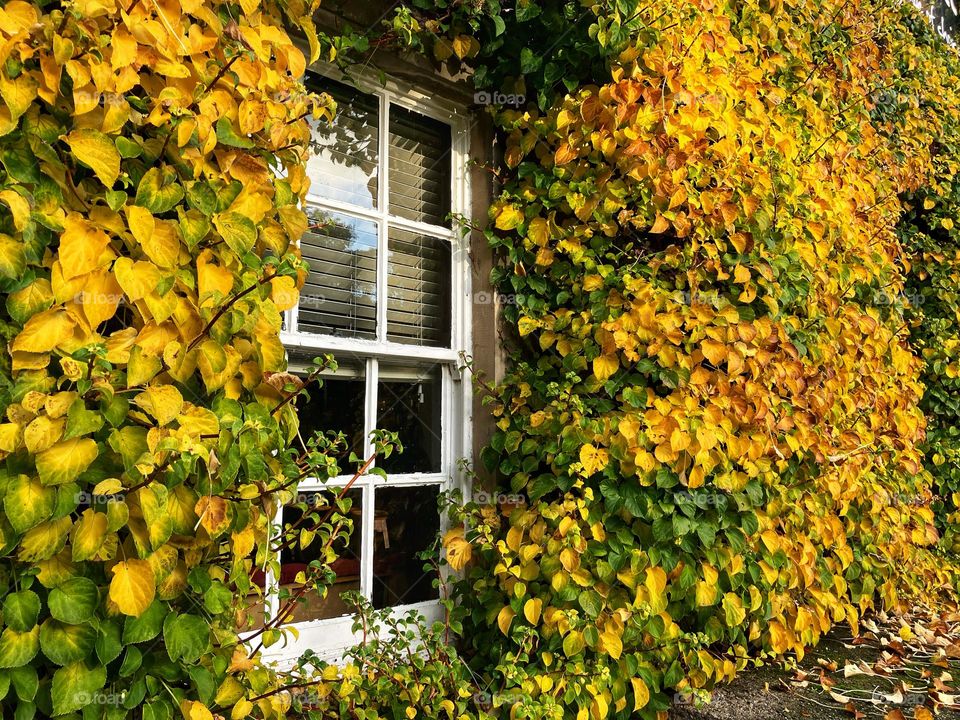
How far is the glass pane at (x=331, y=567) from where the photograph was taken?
1.84 metres

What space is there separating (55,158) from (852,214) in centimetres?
331

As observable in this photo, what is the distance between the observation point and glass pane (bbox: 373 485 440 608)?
202 centimetres

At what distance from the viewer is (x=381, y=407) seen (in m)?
2.06

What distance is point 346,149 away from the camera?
2074mm

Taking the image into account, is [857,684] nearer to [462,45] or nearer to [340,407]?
[340,407]

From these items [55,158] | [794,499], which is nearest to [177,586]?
[55,158]

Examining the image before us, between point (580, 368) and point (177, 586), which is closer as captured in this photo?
point (177, 586)

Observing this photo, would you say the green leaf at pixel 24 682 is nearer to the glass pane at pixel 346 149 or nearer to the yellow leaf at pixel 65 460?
the yellow leaf at pixel 65 460

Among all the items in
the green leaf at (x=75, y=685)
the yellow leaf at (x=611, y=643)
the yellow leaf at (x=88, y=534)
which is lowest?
the yellow leaf at (x=611, y=643)

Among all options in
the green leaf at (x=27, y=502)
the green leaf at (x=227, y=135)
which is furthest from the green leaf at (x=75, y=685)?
the green leaf at (x=227, y=135)

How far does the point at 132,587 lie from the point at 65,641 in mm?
114

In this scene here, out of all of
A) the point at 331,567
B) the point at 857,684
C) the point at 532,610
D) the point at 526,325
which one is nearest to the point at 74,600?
the point at 331,567

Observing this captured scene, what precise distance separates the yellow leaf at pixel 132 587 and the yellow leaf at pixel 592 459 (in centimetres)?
129

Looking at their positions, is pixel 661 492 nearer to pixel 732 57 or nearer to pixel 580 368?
pixel 580 368
